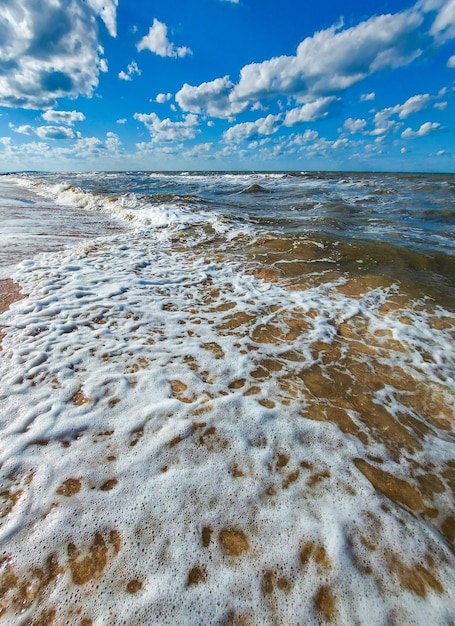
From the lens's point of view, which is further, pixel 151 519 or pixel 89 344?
pixel 89 344

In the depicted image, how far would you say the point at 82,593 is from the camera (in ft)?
5.47

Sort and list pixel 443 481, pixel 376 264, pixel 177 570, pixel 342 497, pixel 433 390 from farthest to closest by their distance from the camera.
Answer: pixel 376 264 → pixel 433 390 → pixel 443 481 → pixel 342 497 → pixel 177 570

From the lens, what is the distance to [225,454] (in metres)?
2.48

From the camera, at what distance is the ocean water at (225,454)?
1.71m

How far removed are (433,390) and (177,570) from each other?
3.05 meters

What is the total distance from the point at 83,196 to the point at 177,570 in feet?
67.4

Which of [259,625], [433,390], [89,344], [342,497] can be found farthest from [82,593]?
[433,390]

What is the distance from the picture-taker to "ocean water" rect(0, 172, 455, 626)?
1.71 metres

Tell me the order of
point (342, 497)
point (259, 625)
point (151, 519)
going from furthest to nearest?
point (342, 497), point (151, 519), point (259, 625)

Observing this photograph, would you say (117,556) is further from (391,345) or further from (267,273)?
(267,273)

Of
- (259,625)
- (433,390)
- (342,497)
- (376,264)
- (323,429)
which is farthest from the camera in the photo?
(376,264)

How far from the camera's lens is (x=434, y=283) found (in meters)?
6.19

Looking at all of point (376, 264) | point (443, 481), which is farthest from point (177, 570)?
point (376, 264)

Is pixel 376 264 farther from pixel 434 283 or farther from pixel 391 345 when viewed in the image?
pixel 391 345
